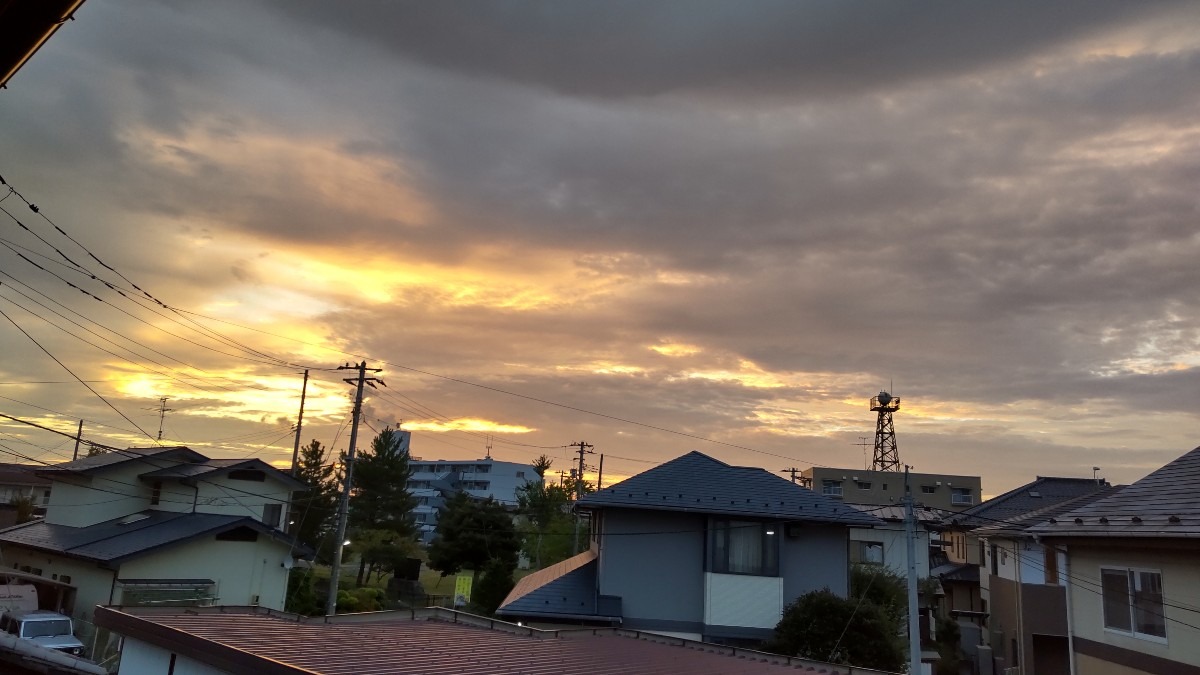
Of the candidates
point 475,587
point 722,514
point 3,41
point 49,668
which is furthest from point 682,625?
point 3,41

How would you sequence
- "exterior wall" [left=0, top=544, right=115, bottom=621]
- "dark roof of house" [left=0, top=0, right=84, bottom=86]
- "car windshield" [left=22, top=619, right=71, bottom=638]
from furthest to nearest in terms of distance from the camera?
1. "exterior wall" [left=0, top=544, right=115, bottom=621]
2. "car windshield" [left=22, top=619, right=71, bottom=638]
3. "dark roof of house" [left=0, top=0, right=84, bottom=86]

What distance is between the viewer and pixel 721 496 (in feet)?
74.7

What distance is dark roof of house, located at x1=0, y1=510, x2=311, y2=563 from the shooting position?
26.2 meters

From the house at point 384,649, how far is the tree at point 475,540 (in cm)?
2997

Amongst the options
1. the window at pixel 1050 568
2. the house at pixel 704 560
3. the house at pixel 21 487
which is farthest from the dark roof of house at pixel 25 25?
the house at pixel 21 487

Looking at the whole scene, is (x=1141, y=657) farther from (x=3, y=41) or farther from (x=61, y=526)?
(x=61, y=526)

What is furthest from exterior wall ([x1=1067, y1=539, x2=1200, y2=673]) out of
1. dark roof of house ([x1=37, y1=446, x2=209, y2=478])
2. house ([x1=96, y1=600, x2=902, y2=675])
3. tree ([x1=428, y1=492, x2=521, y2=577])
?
dark roof of house ([x1=37, y1=446, x2=209, y2=478])

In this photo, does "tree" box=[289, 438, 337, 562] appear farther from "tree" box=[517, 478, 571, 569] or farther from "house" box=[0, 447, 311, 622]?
"tree" box=[517, 478, 571, 569]

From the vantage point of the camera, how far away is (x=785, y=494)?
23375 mm

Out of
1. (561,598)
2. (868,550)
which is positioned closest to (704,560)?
(561,598)

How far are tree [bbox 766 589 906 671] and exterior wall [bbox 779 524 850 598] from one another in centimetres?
246

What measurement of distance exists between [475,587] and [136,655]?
100.0ft

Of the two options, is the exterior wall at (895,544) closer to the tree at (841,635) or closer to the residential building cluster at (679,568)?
the residential building cluster at (679,568)

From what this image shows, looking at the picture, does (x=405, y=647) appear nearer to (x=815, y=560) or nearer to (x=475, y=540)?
(x=815, y=560)
